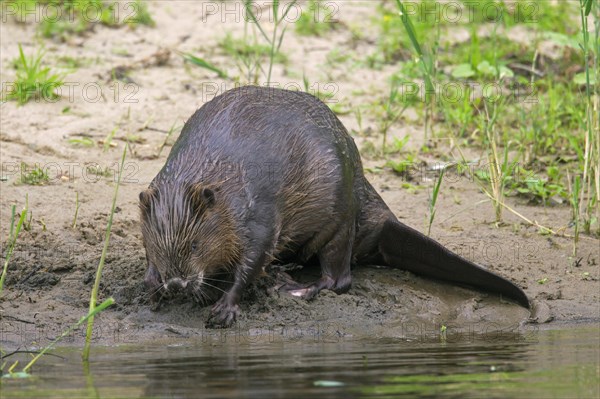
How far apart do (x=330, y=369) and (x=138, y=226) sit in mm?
2793

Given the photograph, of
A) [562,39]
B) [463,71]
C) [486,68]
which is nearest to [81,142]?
[463,71]

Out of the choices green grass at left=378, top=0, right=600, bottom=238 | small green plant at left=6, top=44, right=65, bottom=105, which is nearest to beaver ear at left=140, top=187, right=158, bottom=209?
green grass at left=378, top=0, right=600, bottom=238

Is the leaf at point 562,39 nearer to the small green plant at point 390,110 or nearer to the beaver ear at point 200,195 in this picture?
the small green plant at point 390,110

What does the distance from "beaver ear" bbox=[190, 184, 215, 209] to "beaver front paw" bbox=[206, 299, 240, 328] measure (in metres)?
0.58

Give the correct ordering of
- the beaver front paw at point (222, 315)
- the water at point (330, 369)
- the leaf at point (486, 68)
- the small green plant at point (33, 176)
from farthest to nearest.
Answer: the leaf at point (486, 68), the small green plant at point (33, 176), the beaver front paw at point (222, 315), the water at point (330, 369)

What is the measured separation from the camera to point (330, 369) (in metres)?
5.25

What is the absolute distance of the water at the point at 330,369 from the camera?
4.72 m

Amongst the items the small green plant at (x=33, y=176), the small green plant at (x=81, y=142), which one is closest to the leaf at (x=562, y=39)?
the small green plant at (x=81, y=142)

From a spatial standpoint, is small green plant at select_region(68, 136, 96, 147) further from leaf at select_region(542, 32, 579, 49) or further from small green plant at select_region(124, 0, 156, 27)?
leaf at select_region(542, 32, 579, 49)

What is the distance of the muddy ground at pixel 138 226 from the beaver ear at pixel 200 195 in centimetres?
67

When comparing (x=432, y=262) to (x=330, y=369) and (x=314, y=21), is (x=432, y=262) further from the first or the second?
(x=314, y=21)

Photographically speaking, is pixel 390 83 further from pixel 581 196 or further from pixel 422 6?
pixel 581 196

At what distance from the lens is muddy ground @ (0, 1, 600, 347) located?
257 inches

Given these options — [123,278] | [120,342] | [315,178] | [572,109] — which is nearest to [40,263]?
[123,278]
